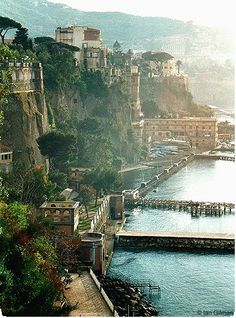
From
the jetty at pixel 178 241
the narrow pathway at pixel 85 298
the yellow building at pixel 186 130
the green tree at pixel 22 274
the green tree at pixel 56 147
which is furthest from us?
the yellow building at pixel 186 130

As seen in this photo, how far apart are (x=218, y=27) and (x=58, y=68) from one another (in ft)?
26.8

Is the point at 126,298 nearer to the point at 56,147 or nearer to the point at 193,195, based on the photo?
the point at 56,147

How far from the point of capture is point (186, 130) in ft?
63.8

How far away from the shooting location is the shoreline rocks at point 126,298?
22.7 ft

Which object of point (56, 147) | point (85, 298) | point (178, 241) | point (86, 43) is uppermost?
point (86, 43)

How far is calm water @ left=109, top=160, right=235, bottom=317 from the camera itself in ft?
23.8

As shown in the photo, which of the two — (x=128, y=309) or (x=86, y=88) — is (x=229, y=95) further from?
(x=128, y=309)

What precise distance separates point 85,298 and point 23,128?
4.66 metres

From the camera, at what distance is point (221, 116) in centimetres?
2128

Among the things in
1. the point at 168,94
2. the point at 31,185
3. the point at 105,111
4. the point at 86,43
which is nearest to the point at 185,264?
the point at 31,185

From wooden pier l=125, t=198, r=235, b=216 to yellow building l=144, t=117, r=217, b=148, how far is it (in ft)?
20.2

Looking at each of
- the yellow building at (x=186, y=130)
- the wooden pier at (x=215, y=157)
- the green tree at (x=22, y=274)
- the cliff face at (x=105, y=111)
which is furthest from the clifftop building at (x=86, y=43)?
the green tree at (x=22, y=274)

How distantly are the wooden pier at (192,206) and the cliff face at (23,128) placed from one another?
2.50 m

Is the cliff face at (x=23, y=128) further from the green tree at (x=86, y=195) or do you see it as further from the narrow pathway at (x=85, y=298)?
the narrow pathway at (x=85, y=298)
